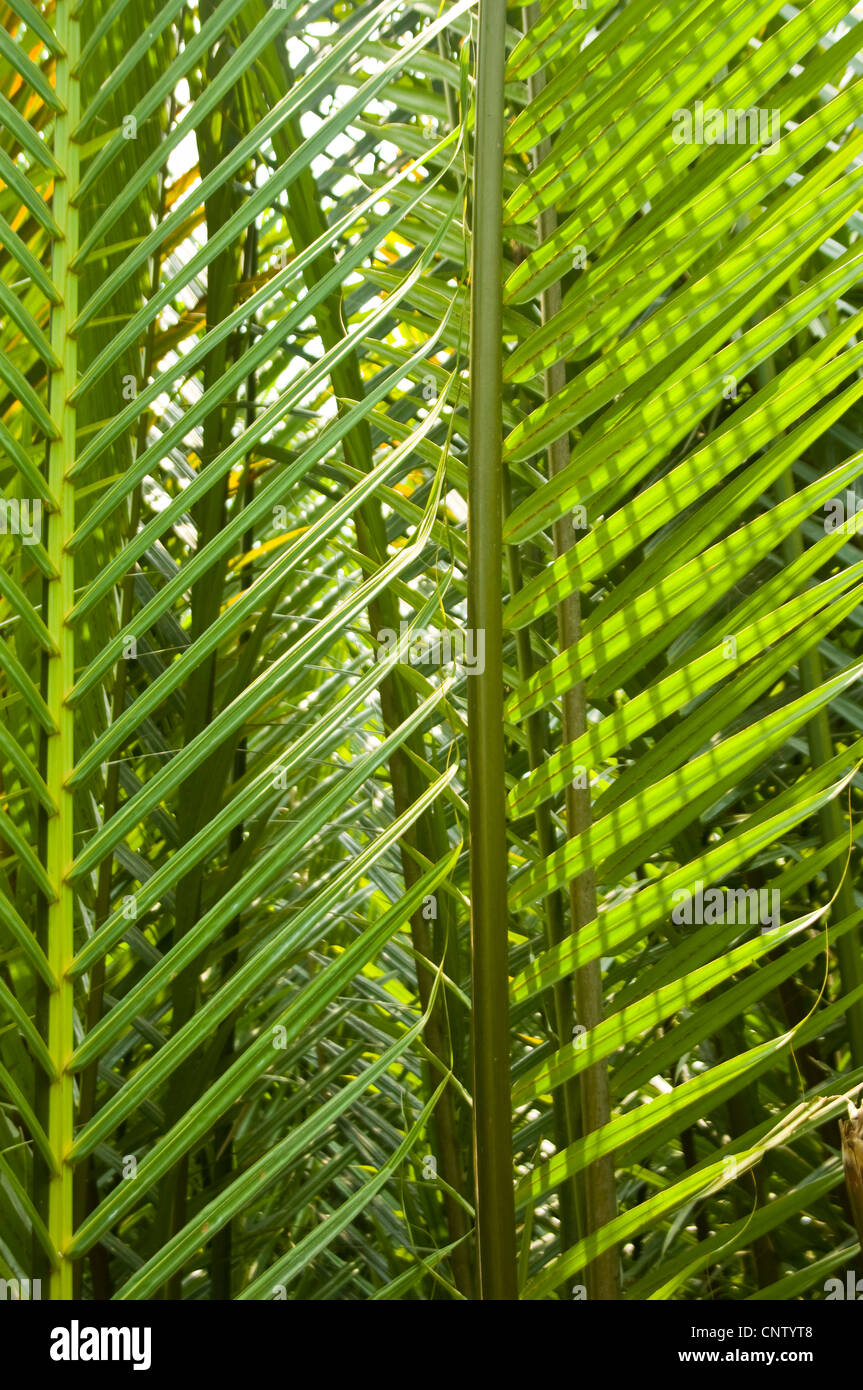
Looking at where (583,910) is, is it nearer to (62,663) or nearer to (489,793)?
(489,793)

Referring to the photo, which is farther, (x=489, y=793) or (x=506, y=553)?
(x=506, y=553)

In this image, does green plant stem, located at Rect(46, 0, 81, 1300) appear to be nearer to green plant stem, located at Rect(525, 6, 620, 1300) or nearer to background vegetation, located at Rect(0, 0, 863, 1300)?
background vegetation, located at Rect(0, 0, 863, 1300)

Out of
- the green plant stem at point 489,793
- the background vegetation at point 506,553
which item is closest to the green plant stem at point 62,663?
the background vegetation at point 506,553

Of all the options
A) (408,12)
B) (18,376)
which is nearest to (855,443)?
(408,12)

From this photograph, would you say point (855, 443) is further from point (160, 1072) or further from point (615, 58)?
point (160, 1072)

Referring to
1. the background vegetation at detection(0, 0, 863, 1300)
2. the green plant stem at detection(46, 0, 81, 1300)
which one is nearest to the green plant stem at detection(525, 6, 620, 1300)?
the background vegetation at detection(0, 0, 863, 1300)

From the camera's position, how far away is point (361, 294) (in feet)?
2.98

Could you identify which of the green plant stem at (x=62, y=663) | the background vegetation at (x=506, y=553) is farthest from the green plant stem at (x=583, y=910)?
the green plant stem at (x=62, y=663)

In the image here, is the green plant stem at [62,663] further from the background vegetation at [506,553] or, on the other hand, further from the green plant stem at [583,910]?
the green plant stem at [583,910]

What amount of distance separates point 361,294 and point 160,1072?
666 mm

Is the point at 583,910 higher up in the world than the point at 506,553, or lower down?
lower down

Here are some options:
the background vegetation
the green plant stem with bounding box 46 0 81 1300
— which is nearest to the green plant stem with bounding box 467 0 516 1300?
the background vegetation

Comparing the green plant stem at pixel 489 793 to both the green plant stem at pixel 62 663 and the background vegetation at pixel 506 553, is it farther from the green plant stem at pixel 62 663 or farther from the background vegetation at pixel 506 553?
the green plant stem at pixel 62 663

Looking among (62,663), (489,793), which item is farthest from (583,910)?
(62,663)
